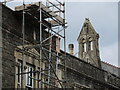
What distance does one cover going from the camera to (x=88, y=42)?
49.8 meters

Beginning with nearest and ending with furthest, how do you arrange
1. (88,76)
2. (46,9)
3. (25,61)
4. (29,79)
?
1. (25,61)
2. (29,79)
3. (46,9)
4. (88,76)

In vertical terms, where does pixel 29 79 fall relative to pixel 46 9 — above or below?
below

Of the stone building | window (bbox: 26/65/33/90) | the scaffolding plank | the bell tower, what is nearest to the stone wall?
the stone building

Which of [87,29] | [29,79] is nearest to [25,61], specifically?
[29,79]

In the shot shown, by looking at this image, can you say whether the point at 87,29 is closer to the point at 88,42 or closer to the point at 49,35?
the point at 88,42

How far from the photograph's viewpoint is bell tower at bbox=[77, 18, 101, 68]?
159ft

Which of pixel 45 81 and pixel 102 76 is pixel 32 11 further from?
pixel 102 76

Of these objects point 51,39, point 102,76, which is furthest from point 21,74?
point 102,76

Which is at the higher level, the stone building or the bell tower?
→ the bell tower

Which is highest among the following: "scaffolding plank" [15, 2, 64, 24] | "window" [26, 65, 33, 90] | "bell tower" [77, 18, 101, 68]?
"bell tower" [77, 18, 101, 68]

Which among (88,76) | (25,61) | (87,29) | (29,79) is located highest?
(87,29)

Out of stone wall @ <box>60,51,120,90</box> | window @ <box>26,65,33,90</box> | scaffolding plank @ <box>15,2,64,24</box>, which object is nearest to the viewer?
scaffolding plank @ <box>15,2,64,24</box>

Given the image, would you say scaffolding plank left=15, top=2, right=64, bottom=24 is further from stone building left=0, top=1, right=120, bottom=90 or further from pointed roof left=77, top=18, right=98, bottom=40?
pointed roof left=77, top=18, right=98, bottom=40

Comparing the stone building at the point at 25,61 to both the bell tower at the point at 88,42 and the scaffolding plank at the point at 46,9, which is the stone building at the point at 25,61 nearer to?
the scaffolding plank at the point at 46,9
